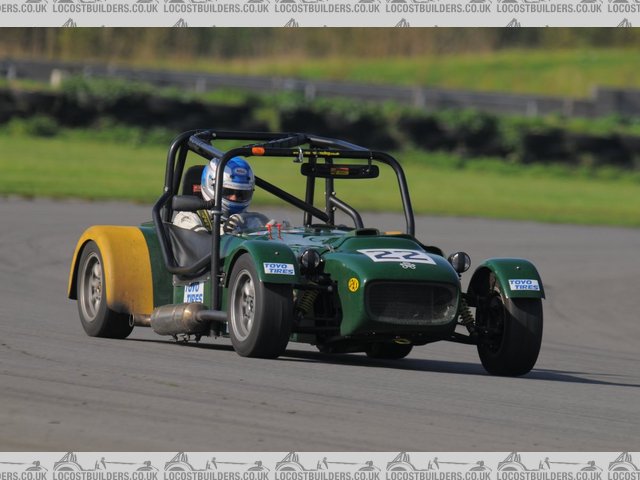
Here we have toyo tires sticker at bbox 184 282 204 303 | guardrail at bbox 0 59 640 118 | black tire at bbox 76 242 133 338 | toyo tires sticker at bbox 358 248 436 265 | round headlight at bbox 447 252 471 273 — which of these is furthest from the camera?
guardrail at bbox 0 59 640 118

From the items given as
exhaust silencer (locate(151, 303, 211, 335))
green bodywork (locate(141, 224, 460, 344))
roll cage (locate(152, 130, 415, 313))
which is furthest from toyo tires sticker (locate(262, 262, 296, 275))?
exhaust silencer (locate(151, 303, 211, 335))

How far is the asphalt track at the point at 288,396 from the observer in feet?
19.7

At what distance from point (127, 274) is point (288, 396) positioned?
10.2 ft

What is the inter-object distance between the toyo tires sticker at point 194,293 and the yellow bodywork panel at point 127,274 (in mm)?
361

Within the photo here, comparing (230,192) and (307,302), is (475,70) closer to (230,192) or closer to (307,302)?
(230,192)

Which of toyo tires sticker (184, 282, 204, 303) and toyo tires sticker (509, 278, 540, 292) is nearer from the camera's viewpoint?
toyo tires sticker (509, 278, 540, 292)

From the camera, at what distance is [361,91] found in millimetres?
37094

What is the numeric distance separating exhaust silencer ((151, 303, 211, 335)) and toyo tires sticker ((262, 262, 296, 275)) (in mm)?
923

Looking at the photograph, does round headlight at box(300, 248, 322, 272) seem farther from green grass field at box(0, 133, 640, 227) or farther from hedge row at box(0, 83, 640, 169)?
hedge row at box(0, 83, 640, 169)

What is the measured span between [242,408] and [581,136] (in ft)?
87.0

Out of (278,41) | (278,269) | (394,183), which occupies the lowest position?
(394,183)

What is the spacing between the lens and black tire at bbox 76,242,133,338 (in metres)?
9.97

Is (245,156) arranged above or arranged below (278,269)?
above

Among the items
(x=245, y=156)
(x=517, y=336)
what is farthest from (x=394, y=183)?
(x=517, y=336)
